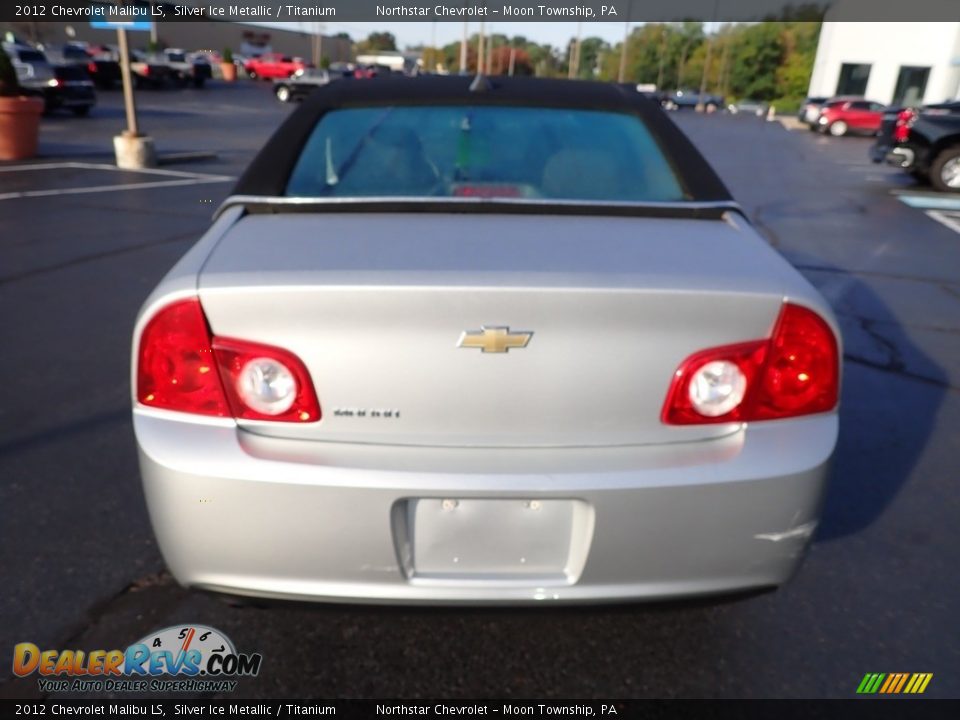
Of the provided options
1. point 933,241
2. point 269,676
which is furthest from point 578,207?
point 933,241

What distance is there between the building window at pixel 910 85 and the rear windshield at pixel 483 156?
4502 centimetres

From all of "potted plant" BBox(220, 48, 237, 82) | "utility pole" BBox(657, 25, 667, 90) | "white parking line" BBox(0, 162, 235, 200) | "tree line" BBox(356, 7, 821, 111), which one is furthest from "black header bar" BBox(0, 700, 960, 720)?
"utility pole" BBox(657, 25, 667, 90)

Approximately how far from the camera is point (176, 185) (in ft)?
35.9

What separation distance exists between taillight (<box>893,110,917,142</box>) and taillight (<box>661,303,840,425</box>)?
1428 centimetres

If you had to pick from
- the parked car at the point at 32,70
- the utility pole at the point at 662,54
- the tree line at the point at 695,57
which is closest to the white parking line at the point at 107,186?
the parked car at the point at 32,70

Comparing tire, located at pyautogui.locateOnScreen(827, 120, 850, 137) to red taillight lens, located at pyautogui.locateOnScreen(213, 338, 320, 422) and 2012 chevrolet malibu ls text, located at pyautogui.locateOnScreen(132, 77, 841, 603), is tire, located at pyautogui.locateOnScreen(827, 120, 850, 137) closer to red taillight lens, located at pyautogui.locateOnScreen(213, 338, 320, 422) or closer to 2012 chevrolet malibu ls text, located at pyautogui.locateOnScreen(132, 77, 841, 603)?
2012 chevrolet malibu ls text, located at pyautogui.locateOnScreen(132, 77, 841, 603)

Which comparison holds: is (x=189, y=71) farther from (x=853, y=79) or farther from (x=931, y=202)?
(x=931, y=202)

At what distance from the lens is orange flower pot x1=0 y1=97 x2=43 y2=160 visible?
40.3 feet

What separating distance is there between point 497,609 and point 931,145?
14871mm

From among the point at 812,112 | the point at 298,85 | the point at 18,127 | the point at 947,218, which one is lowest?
the point at 298,85

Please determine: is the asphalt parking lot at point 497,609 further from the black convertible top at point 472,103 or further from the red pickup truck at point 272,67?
the red pickup truck at point 272,67

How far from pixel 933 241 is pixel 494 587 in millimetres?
9595

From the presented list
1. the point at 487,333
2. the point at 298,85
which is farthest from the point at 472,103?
the point at 298,85

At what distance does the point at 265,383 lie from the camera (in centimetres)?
180
